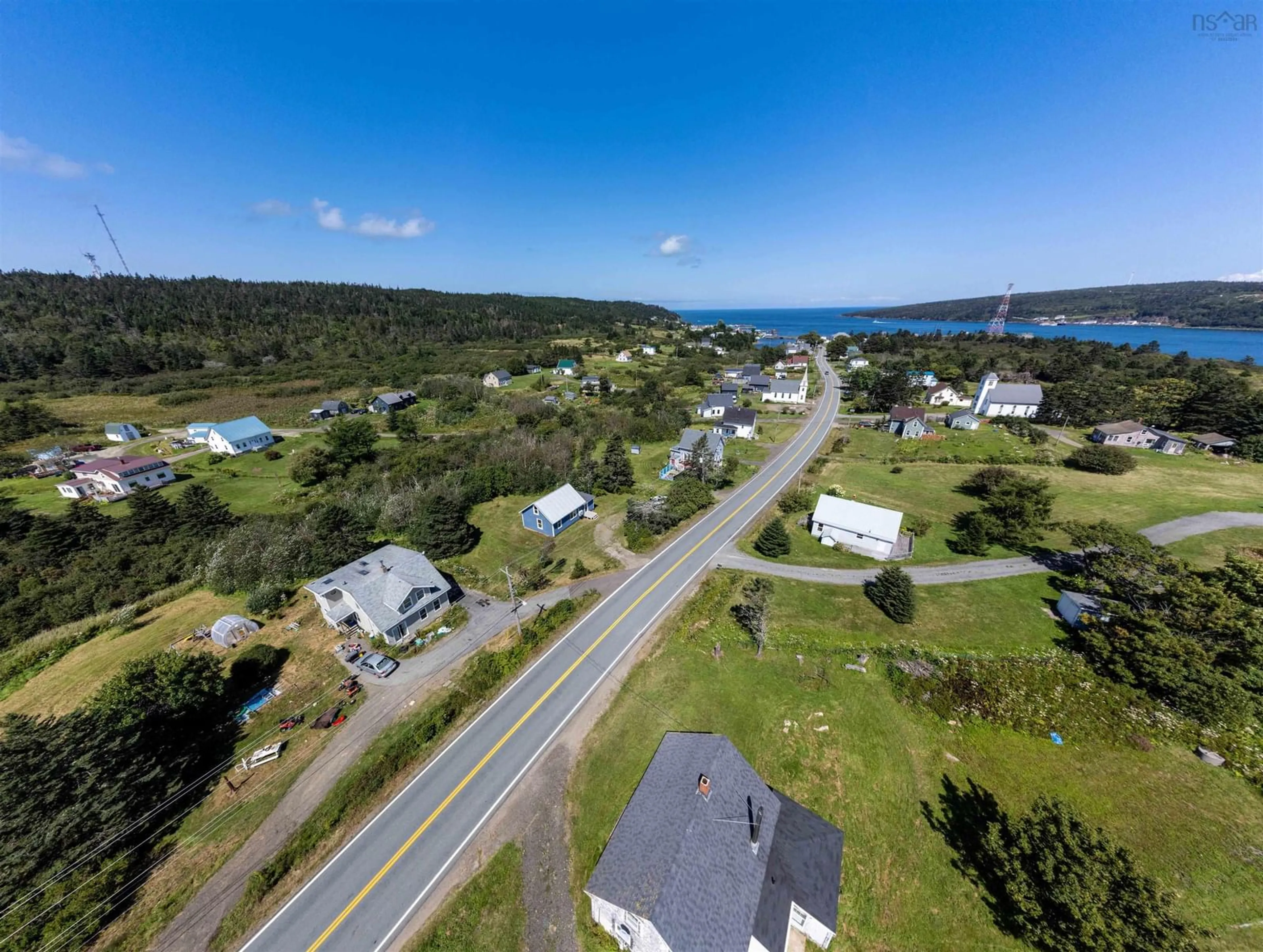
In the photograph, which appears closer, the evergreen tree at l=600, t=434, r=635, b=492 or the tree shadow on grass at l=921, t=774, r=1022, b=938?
the tree shadow on grass at l=921, t=774, r=1022, b=938

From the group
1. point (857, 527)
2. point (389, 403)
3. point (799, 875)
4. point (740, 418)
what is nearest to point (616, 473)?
point (857, 527)

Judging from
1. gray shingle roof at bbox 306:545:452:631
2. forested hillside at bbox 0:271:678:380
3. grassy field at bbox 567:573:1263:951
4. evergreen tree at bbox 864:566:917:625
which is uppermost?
forested hillside at bbox 0:271:678:380

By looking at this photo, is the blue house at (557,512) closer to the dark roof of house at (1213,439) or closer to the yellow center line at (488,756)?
the yellow center line at (488,756)

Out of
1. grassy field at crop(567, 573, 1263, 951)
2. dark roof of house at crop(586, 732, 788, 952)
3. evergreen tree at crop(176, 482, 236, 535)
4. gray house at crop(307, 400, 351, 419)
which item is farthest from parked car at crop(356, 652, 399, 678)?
gray house at crop(307, 400, 351, 419)

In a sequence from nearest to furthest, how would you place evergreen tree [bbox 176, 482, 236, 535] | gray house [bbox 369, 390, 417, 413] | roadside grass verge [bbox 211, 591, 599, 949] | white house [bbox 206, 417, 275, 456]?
roadside grass verge [bbox 211, 591, 599, 949], evergreen tree [bbox 176, 482, 236, 535], white house [bbox 206, 417, 275, 456], gray house [bbox 369, 390, 417, 413]

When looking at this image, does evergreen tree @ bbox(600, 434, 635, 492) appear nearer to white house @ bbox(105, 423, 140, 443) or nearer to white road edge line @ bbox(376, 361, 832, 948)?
white road edge line @ bbox(376, 361, 832, 948)

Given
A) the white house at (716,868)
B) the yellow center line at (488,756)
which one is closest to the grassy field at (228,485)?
the yellow center line at (488,756)
